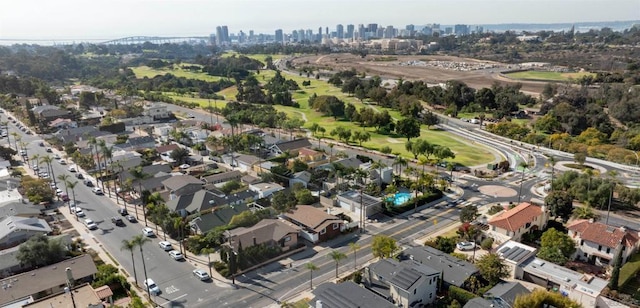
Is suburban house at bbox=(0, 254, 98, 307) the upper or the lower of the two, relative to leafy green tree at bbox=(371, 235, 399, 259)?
lower

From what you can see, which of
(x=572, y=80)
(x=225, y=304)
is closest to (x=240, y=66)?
(x=572, y=80)

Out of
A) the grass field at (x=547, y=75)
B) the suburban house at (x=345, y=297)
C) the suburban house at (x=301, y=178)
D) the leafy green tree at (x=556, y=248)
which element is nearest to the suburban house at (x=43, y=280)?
the suburban house at (x=345, y=297)

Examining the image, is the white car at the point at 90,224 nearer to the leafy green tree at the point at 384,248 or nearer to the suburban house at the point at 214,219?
the suburban house at the point at 214,219

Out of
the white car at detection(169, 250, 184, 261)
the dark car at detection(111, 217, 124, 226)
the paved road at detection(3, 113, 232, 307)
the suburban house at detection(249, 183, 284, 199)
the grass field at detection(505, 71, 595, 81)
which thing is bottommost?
the paved road at detection(3, 113, 232, 307)

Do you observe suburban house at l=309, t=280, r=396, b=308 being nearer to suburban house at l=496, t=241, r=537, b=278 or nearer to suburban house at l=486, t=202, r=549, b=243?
suburban house at l=496, t=241, r=537, b=278

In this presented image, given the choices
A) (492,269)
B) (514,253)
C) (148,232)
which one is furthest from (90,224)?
(514,253)

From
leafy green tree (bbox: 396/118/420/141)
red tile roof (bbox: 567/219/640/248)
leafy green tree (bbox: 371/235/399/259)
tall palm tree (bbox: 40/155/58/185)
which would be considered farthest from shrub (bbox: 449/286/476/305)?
tall palm tree (bbox: 40/155/58/185)

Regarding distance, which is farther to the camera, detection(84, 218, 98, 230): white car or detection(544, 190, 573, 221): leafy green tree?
detection(84, 218, 98, 230): white car
